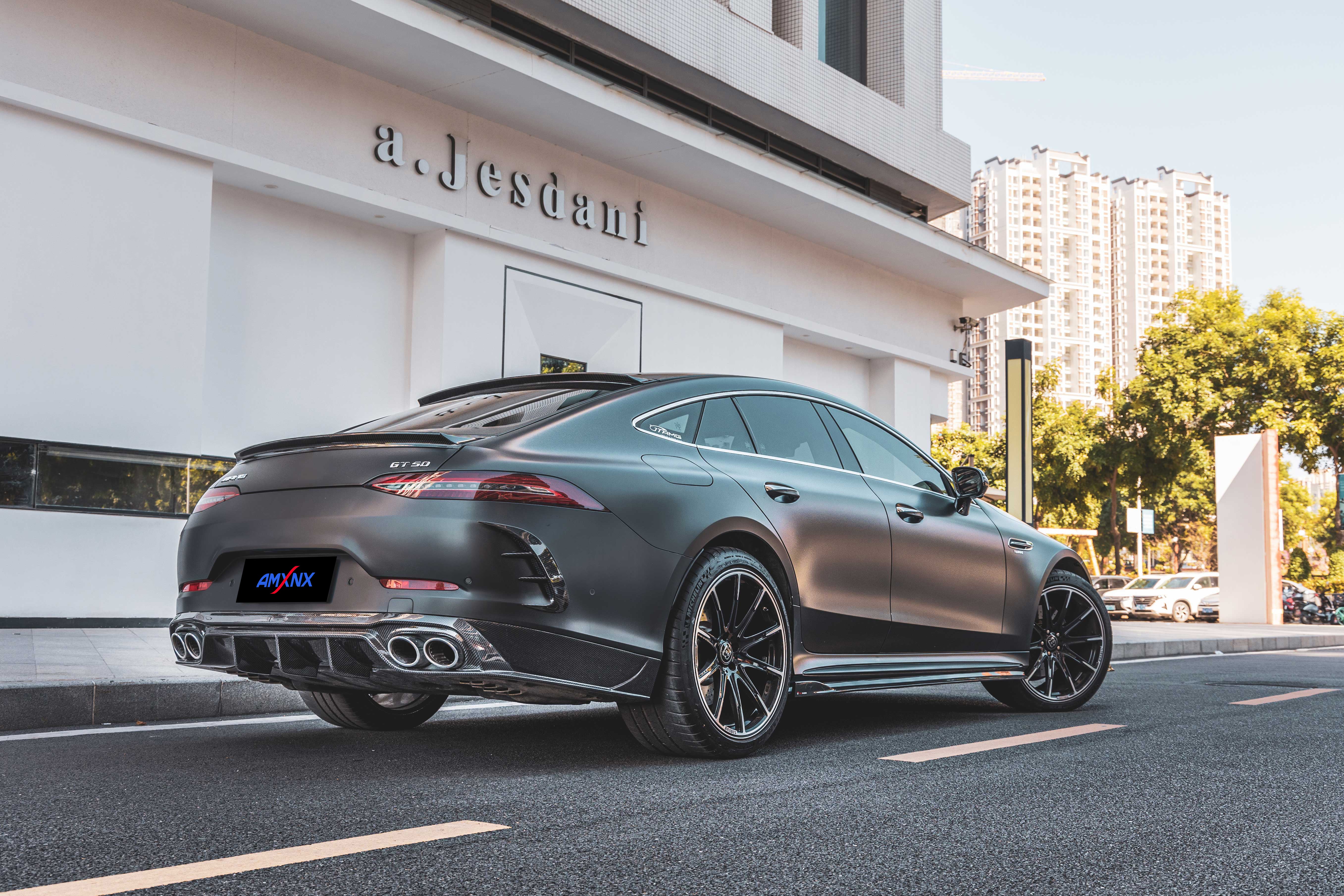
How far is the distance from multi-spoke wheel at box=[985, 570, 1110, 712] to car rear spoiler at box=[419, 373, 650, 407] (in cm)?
275

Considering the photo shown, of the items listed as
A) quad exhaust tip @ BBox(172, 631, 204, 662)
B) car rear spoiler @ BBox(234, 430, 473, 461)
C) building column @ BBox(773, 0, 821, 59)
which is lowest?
quad exhaust tip @ BBox(172, 631, 204, 662)

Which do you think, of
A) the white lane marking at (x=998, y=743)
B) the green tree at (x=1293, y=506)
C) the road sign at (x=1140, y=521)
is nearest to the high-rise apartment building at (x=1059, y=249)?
the green tree at (x=1293, y=506)

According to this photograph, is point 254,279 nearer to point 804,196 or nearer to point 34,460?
point 34,460

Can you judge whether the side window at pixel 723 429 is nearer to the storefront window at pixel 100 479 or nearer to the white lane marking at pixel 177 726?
the white lane marking at pixel 177 726

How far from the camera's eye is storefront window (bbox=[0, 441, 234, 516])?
1002cm

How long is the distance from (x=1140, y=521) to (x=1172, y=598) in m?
4.41

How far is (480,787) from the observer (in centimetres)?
365

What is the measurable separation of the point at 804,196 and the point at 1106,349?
120m

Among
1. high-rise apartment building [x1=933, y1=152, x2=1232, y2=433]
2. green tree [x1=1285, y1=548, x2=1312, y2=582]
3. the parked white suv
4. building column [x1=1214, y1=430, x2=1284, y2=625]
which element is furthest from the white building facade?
high-rise apartment building [x1=933, y1=152, x2=1232, y2=433]

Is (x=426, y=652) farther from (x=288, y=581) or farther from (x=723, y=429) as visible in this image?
(x=723, y=429)

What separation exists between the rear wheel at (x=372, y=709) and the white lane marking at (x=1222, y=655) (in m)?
6.41

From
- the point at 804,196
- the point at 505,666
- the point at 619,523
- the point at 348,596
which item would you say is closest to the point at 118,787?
the point at 348,596

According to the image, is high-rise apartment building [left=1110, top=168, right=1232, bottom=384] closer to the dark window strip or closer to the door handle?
the dark window strip

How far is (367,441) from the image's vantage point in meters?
3.97
